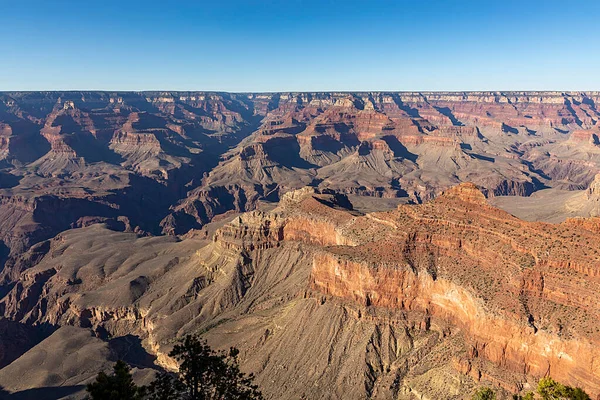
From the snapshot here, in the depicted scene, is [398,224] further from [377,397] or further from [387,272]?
[377,397]

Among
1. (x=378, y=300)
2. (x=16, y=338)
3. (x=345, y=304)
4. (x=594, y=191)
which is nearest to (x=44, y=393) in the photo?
(x=16, y=338)

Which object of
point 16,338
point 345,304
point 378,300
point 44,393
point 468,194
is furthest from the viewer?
point 16,338

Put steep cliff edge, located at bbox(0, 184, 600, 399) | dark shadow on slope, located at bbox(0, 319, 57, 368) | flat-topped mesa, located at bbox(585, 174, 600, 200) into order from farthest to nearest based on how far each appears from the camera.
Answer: flat-topped mesa, located at bbox(585, 174, 600, 200) → dark shadow on slope, located at bbox(0, 319, 57, 368) → steep cliff edge, located at bbox(0, 184, 600, 399)

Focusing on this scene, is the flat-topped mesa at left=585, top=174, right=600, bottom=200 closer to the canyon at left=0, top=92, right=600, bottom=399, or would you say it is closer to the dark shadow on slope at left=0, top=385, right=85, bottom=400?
the canyon at left=0, top=92, right=600, bottom=399

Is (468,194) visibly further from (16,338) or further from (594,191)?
(594,191)

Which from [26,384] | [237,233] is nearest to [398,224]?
[237,233]

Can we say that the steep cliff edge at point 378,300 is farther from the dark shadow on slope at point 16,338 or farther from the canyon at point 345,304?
the dark shadow on slope at point 16,338

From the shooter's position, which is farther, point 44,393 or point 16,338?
point 16,338

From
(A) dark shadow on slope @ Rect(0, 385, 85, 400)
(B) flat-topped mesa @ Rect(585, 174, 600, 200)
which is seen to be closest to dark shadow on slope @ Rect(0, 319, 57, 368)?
(A) dark shadow on slope @ Rect(0, 385, 85, 400)
